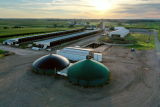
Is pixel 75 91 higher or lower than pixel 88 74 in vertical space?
lower

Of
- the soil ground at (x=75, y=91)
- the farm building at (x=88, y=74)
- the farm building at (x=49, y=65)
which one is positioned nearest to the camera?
the soil ground at (x=75, y=91)

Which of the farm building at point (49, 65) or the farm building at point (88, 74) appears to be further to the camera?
the farm building at point (49, 65)

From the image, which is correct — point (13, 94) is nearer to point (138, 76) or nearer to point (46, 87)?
point (46, 87)

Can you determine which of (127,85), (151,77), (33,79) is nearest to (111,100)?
(127,85)

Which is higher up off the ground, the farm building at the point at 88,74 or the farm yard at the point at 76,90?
the farm building at the point at 88,74

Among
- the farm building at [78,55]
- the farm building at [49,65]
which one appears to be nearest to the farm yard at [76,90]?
the farm building at [49,65]

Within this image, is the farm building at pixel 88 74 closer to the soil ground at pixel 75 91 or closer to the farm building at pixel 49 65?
the soil ground at pixel 75 91

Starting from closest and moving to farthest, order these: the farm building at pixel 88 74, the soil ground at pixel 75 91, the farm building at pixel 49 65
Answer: the soil ground at pixel 75 91 → the farm building at pixel 88 74 → the farm building at pixel 49 65

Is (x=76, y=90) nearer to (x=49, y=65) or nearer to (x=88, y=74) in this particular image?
(x=88, y=74)

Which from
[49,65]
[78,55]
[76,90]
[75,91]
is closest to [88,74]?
[76,90]
